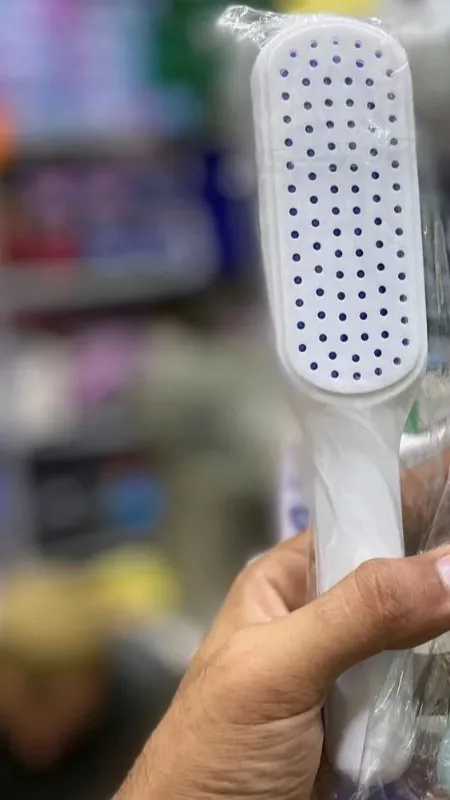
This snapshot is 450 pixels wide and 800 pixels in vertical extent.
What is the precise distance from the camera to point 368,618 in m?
0.34

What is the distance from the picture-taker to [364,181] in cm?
36

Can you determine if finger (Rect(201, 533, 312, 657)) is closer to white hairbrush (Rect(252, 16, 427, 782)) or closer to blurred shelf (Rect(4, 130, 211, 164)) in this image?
white hairbrush (Rect(252, 16, 427, 782))

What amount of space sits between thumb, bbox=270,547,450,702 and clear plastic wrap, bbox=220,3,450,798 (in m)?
0.03

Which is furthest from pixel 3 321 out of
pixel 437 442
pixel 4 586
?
pixel 437 442

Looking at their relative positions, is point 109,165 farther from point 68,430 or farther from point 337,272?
point 337,272

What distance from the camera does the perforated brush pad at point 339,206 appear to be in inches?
13.9

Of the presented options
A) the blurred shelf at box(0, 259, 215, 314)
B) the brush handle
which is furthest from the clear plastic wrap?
the blurred shelf at box(0, 259, 215, 314)

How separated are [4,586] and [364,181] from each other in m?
0.77

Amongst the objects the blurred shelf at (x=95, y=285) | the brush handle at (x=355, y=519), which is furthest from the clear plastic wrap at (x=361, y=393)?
the blurred shelf at (x=95, y=285)

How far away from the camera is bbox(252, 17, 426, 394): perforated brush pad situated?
352 millimetres

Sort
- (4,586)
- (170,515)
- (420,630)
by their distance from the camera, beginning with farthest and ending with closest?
(170,515), (4,586), (420,630)

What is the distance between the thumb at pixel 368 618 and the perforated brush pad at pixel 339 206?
2.8 inches

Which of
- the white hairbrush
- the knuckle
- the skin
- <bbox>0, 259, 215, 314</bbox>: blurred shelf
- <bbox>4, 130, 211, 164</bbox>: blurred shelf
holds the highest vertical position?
<bbox>4, 130, 211, 164</bbox>: blurred shelf

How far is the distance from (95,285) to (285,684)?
0.77 m
